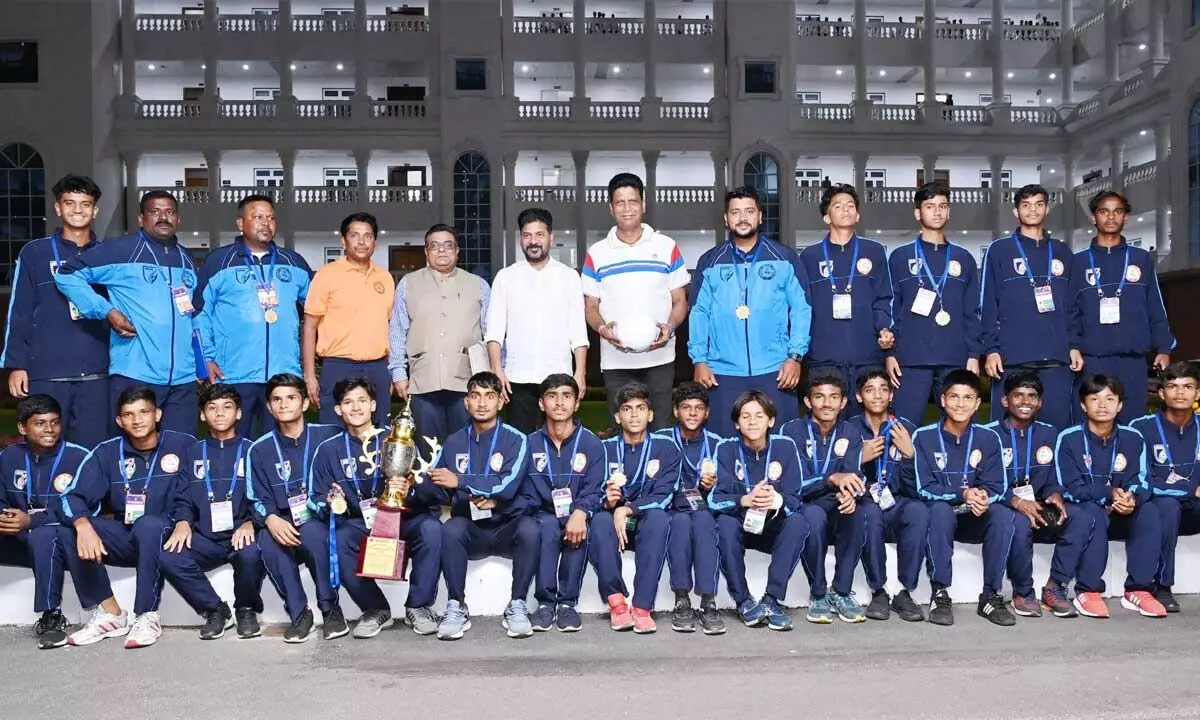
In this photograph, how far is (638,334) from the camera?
516cm

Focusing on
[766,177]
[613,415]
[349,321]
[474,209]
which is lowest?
[613,415]

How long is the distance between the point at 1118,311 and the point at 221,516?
16.1 feet

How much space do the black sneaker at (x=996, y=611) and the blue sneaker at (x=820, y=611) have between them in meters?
0.68

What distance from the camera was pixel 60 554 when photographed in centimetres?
421

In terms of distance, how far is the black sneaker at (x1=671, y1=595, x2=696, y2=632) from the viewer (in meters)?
4.21

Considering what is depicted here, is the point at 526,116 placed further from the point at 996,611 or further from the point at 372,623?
the point at 996,611

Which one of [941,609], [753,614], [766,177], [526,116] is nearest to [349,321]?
[753,614]

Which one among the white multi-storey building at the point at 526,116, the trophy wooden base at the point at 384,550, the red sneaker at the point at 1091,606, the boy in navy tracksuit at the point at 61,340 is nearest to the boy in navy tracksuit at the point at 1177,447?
the red sneaker at the point at 1091,606

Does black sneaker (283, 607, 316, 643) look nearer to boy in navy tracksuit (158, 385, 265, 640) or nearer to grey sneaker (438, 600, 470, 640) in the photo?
boy in navy tracksuit (158, 385, 265, 640)

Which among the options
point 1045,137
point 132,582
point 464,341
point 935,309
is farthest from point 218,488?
point 1045,137

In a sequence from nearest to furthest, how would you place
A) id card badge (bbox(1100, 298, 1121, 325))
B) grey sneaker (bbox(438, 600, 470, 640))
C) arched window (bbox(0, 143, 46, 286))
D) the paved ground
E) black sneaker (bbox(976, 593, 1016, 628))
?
the paved ground → grey sneaker (bbox(438, 600, 470, 640)) → black sneaker (bbox(976, 593, 1016, 628)) → id card badge (bbox(1100, 298, 1121, 325)) → arched window (bbox(0, 143, 46, 286))

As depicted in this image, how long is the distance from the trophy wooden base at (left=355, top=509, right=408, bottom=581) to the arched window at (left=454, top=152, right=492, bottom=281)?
2254 centimetres

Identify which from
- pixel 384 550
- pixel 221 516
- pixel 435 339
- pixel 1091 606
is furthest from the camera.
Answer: pixel 435 339

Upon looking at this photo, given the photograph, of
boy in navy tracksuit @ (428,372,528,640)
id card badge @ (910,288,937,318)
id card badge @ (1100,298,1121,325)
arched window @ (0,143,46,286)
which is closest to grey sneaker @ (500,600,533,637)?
boy in navy tracksuit @ (428,372,528,640)
